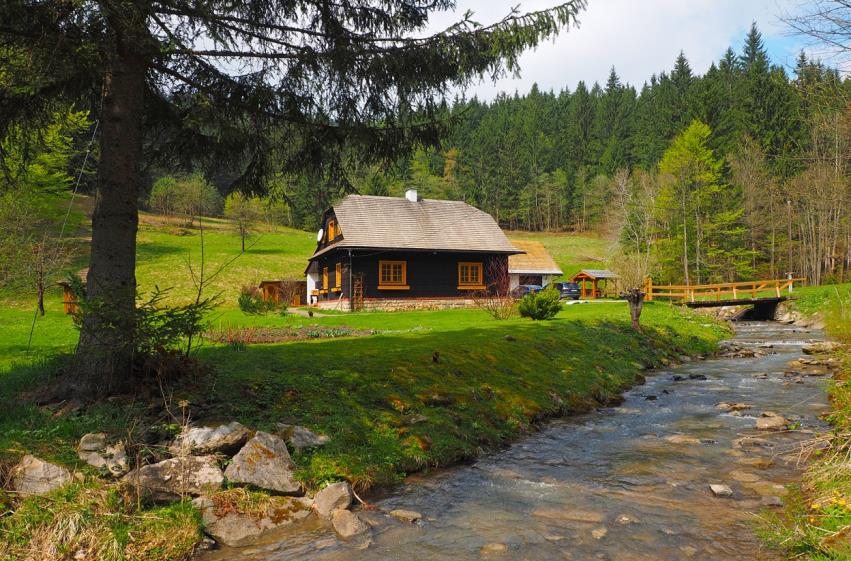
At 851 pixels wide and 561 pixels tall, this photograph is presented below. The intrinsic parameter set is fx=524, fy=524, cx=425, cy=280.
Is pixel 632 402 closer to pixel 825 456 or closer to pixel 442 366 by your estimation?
pixel 442 366

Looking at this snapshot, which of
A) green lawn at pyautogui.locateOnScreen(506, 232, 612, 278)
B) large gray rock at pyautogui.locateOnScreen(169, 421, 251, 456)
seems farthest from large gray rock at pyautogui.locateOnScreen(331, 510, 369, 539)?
green lawn at pyautogui.locateOnScreen(506, 232, 612, 278)

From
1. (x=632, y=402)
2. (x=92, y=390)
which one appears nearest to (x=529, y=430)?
(x=632, y=402)

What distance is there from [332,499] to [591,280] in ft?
148

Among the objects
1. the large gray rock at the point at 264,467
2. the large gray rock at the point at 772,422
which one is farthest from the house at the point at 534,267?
the large gray rock at the point at 264,467

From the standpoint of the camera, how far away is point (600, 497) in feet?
20.0

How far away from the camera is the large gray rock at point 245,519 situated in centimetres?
514

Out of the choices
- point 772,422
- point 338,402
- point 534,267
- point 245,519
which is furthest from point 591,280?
point 245,519

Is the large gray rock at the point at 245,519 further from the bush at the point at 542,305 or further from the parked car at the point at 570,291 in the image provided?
the parked car at the point at 570,291

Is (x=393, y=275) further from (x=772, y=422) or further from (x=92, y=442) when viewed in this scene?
(x=92, y=442)

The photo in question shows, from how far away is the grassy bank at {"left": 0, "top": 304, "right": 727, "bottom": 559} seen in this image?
16.2ft

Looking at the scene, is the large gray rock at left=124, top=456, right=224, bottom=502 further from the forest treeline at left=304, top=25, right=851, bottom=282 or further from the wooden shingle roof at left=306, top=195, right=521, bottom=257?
the wooden shingle roof at left=306, top=195, right=521, bottom=257

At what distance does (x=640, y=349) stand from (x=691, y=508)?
478 inches

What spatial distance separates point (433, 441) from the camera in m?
7.62

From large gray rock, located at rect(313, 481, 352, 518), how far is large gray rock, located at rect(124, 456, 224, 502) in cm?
109
